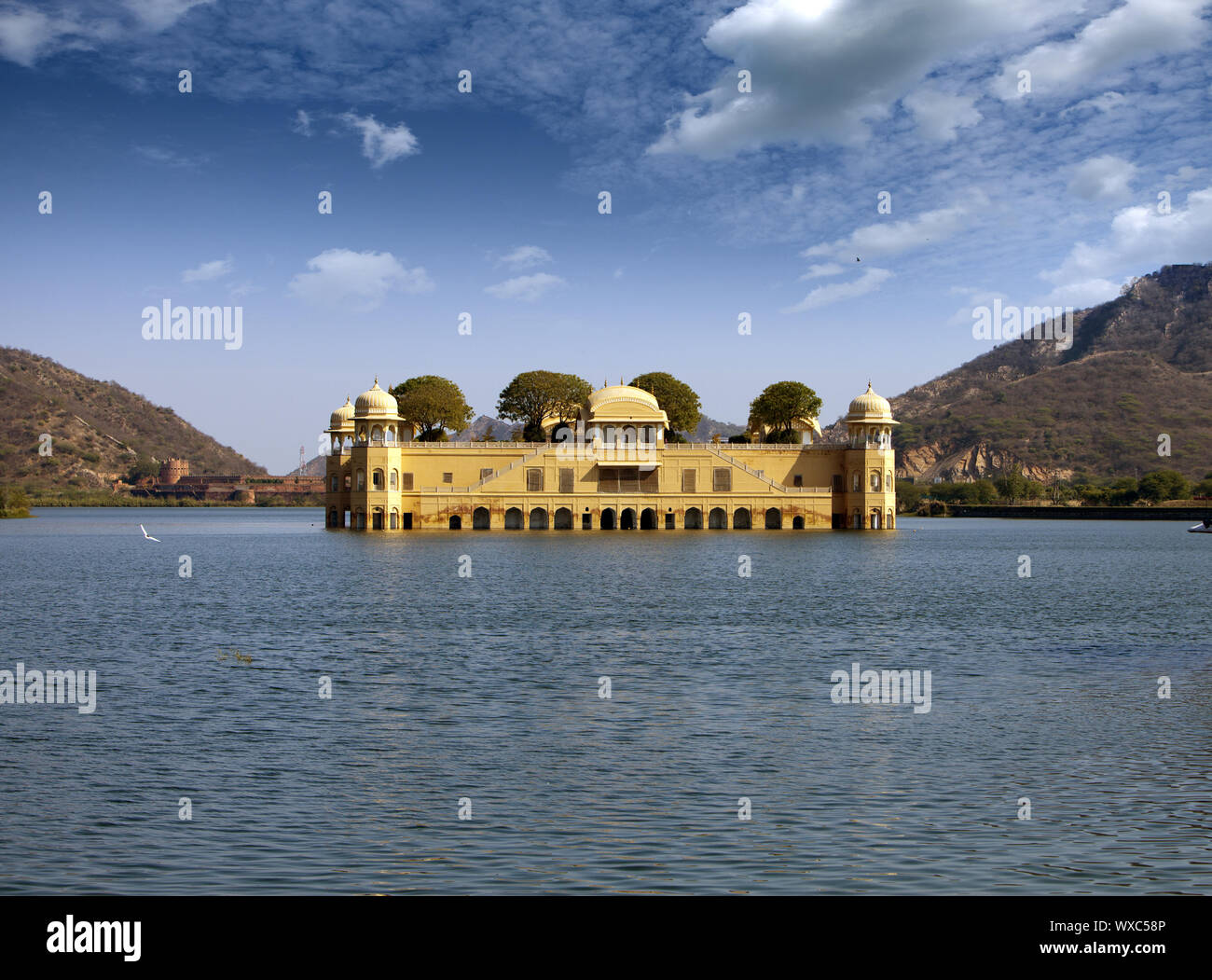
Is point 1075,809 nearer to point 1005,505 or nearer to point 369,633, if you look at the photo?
point 369,633

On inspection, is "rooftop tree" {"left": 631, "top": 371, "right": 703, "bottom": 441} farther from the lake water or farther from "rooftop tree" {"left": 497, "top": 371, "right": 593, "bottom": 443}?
the lake water

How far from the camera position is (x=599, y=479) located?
98.0 metres

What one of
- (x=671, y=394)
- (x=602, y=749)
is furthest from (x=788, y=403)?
(x=602, y=749)

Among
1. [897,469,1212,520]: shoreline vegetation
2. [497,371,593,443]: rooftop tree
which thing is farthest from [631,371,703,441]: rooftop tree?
[897,469,1212,520]: shoreline vegetation

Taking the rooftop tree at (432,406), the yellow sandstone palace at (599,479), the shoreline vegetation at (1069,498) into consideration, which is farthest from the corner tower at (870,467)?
the shoreline vegetation at (1069,498)

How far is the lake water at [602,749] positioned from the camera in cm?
1093

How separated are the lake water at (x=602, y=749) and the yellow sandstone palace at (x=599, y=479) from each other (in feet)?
193

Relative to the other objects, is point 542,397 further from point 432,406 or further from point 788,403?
Result: point 788,403

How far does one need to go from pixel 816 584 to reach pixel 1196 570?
23.7m

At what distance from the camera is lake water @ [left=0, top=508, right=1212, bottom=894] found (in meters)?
10.9

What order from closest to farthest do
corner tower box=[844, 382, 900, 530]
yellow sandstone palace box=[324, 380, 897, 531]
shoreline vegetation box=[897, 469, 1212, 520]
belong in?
yellow sandstone palace box=[324, 380, 897, 531], corner tower box=[844, 382, 900, 530], shoreline vegetation box=[897, 469, 1212, 520]

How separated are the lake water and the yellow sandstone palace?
58859 millimetres

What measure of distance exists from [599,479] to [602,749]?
82.2m

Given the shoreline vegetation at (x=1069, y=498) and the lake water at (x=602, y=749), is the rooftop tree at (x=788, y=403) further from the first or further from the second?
the lake water at (x=602, y=749)
